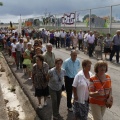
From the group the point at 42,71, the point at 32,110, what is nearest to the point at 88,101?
the point at 42,71

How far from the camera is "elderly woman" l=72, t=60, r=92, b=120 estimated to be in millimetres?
5630

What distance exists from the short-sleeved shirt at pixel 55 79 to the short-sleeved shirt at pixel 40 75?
2.34 ft

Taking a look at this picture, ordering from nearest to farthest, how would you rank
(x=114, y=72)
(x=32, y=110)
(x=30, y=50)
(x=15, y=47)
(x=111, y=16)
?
(x=32, y=110), (x=30, y=50), (x=114, y=72), (x=15, y=47), (x=111, y=16)

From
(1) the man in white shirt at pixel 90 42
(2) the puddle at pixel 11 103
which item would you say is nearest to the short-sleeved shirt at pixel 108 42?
(1) the man in white shirt at pixel 90 42

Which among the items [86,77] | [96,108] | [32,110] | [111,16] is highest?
[111,16]

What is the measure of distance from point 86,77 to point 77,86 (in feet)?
0.79

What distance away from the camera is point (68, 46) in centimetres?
2583

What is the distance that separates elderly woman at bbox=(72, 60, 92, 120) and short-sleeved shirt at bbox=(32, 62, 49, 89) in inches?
77.9

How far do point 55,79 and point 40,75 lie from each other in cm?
91

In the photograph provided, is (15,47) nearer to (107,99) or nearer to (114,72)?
(114,72)

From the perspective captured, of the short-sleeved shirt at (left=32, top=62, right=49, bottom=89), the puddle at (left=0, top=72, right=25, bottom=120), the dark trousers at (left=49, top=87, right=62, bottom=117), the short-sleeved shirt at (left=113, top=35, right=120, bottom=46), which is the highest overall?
the short-sleeved shirt at (left=113, top=35, right=120, bottom=46)

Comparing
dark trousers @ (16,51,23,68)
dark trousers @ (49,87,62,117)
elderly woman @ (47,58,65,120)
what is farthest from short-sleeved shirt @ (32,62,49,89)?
dark trousers @ (16,51,23,68)

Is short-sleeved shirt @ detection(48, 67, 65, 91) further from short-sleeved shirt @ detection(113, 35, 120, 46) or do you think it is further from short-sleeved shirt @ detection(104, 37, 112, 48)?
short-sleeved shirt @ detection(104, 37, 112, 48)

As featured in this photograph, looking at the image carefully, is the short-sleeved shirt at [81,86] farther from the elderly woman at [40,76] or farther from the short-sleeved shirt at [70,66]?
the elderly woman at [40,76]
